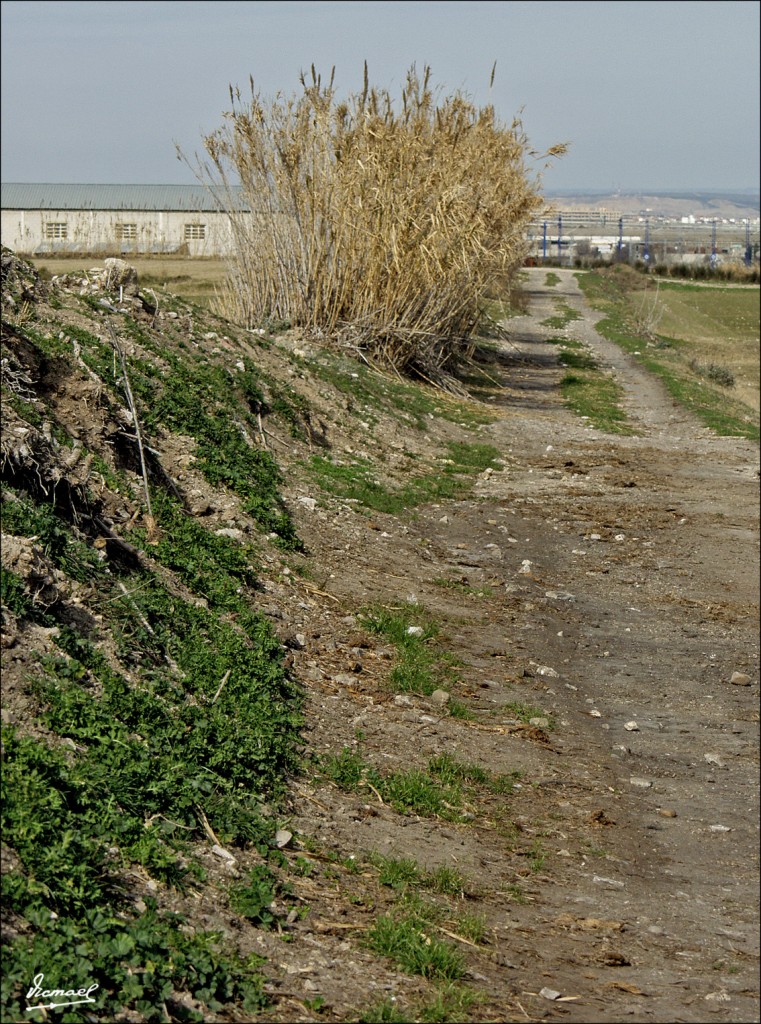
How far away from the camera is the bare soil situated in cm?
389

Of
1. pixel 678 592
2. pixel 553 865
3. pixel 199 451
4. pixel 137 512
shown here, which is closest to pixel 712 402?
pixel 678 592

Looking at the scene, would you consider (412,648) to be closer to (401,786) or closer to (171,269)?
(401,786)

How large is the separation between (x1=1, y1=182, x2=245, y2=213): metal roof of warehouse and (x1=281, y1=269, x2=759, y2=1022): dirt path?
39.8m

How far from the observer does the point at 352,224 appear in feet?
52.3

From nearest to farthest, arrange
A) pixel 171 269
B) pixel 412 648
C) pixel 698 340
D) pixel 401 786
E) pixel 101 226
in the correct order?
pixel 401 786
pixel 412 648
pixel 698 340
pixel 171 269
pixel 101 226

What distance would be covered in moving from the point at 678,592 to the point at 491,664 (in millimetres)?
2248

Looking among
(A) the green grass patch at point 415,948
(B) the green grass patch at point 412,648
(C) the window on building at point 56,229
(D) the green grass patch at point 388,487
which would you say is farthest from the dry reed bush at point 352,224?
(C) the window on building at point 56,229

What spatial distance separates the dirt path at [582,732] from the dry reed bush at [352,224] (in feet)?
17.6

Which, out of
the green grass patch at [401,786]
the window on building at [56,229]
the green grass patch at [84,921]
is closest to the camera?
the green grass patch at [84,921]

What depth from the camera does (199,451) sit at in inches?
345

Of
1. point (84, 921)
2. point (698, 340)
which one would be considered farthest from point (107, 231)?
point (84, 921)

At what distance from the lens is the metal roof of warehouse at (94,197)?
4935 centimetres

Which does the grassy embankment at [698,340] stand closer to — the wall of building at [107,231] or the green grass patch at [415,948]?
the green grass patch at [415,948]

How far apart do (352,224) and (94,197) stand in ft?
129
